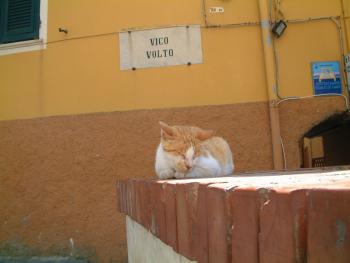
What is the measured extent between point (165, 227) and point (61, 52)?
5.48 meters

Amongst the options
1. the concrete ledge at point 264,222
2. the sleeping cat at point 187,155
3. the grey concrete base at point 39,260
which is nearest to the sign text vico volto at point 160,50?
the grey concrete base at point 39,260

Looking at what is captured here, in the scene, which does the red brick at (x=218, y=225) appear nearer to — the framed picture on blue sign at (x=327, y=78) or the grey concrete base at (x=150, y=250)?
the grey concrete base at (x=150, y=250)

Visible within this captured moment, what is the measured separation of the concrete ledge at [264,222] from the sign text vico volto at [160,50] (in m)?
5.04

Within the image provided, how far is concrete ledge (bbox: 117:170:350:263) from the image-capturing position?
779mm

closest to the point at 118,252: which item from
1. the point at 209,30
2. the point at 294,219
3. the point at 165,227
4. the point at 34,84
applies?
the point at 34,84

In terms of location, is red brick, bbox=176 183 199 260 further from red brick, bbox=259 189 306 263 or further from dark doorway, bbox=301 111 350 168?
dark doorway, bbox=301 111 350 168

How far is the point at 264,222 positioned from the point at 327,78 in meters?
5.74

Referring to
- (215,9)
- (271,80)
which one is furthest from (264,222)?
(215,9)

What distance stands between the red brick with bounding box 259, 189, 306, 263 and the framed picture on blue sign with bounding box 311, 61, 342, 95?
566 cm

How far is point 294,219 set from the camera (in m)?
0.86

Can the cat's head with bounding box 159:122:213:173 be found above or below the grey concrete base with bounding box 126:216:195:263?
above

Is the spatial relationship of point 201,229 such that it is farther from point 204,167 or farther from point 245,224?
point 204,167

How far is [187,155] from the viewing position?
3.06 metres

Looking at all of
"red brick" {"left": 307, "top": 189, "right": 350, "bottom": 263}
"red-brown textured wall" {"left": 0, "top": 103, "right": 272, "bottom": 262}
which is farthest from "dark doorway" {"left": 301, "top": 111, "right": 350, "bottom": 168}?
"red brick" {"left": 307, "top": 189, "right": 350, "bottom": 263}
